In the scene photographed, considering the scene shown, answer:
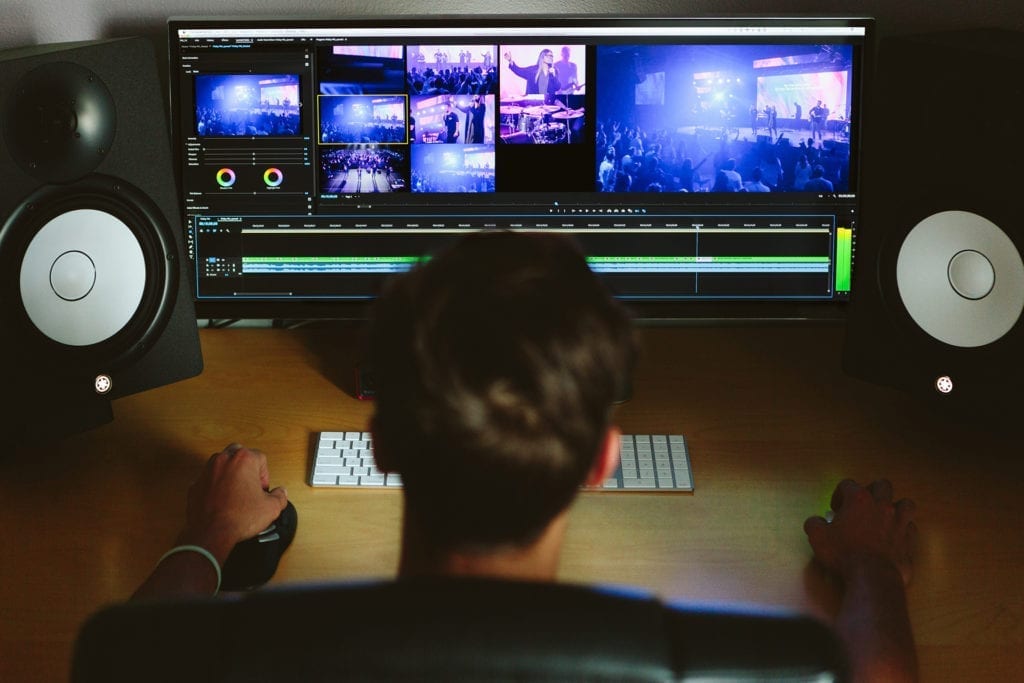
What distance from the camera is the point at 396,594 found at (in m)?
0.42

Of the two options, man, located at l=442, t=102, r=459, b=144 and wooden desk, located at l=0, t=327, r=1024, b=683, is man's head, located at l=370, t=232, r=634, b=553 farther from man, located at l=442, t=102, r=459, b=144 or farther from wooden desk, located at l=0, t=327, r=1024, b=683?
man, located at l=442, t=102, r=459, b=144

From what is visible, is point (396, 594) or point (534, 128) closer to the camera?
point (396, 594)

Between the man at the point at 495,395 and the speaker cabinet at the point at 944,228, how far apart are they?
2.22 ft

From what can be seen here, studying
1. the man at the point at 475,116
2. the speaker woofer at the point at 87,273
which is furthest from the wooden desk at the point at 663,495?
the man at the point at 475,116

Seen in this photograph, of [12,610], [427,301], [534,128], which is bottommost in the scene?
[12,610]

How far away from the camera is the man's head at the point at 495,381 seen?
50 cm

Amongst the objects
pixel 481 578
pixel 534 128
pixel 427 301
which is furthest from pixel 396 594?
pixel 534 128

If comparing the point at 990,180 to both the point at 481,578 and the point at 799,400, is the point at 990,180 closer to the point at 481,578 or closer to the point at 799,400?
the point at 799,400

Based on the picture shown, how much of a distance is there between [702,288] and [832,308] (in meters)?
0.17

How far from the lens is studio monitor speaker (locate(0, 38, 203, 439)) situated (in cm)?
111

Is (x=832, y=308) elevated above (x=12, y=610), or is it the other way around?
(x=832, y=308)

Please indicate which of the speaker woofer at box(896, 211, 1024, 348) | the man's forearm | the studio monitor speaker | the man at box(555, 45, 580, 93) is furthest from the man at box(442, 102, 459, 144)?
the man's forearm

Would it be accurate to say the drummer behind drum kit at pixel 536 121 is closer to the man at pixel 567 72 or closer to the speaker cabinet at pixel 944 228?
the man at pixel 567 72

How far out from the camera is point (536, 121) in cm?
125
